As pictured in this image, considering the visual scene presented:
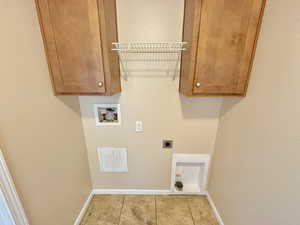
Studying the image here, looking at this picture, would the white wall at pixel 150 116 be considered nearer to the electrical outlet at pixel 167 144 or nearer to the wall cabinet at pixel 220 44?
the electrical outlet at pixel 167 144

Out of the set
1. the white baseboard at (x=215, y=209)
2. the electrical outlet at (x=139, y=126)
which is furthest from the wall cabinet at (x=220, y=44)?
the white baseboard at (x=215, y=209)

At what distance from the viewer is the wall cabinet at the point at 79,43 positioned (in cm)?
102

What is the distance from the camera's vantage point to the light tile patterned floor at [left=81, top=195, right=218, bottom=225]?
1643 mm

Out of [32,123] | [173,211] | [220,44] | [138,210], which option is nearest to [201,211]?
[173,211]

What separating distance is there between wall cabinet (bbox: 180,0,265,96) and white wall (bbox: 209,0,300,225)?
0.25ft

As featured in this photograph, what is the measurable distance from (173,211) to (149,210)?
0.29m

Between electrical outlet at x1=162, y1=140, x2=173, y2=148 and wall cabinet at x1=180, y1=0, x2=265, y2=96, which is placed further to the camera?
electrical outlet at x1=162, y1=140, x2=173, y2=148

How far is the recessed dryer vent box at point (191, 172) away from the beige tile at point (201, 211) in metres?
0.09

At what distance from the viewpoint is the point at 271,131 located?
3.15 feet

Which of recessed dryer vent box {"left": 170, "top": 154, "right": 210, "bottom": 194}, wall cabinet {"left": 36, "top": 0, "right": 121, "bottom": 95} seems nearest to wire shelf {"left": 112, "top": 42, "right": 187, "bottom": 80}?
wall cabinet {"left": 36, "top": 0, "right": 121, "bottom": 95}

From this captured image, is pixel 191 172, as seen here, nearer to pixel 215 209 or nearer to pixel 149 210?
pixel 215 209

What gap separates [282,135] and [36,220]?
1763 mm

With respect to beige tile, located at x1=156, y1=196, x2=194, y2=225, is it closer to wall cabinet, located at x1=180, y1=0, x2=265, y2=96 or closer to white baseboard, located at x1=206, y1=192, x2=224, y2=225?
white baseboard, located at x1=206, y1=192, x2=224, y2=225

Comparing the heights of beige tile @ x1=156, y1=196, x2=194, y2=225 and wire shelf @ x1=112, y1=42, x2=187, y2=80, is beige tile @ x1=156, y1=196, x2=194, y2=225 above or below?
below
